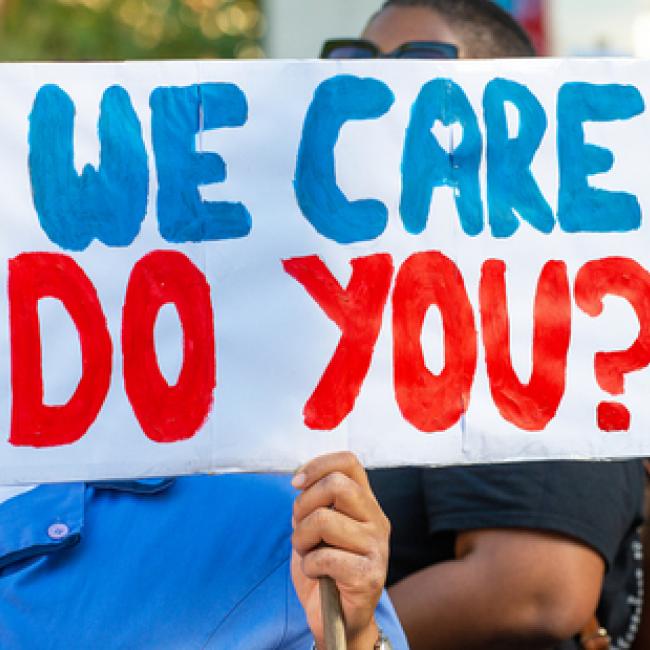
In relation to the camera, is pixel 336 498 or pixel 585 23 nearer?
pixel 336 498

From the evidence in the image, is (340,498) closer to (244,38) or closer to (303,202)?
(303,202)

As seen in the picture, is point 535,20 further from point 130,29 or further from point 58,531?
point 130,29

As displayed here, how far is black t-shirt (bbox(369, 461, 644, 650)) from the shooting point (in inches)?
74.2

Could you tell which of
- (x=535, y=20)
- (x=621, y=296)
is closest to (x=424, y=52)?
(x=621, y=296)

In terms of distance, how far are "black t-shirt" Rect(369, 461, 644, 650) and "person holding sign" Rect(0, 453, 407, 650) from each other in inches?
12.3

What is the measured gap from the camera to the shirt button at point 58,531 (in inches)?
62.4

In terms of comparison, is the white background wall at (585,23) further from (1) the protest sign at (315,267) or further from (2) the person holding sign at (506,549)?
(1) the protest sign at (315,267)

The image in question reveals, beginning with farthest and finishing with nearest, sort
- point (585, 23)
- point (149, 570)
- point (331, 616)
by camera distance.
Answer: point (585, 23), point (149, 570), point (331, 616)

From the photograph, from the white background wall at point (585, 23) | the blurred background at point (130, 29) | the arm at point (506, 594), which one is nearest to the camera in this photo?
the arm at point (506, 594)

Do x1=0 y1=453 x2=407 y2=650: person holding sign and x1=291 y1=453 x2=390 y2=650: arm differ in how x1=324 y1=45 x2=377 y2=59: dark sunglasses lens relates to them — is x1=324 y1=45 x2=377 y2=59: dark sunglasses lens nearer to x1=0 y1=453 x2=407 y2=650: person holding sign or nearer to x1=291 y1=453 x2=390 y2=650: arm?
x1=0 y1=453 x2=407 y2=650: person holding sign

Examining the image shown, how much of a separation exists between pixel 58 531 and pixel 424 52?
3.92 ft

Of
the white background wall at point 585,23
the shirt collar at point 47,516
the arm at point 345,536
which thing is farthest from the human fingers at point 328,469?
the white background wall at point 585,23

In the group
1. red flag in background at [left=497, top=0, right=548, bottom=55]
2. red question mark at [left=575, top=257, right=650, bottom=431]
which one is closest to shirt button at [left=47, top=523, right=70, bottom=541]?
red question mark at [left=575, top=257, right=650, bottom=431]

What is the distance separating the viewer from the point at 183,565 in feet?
5.24
